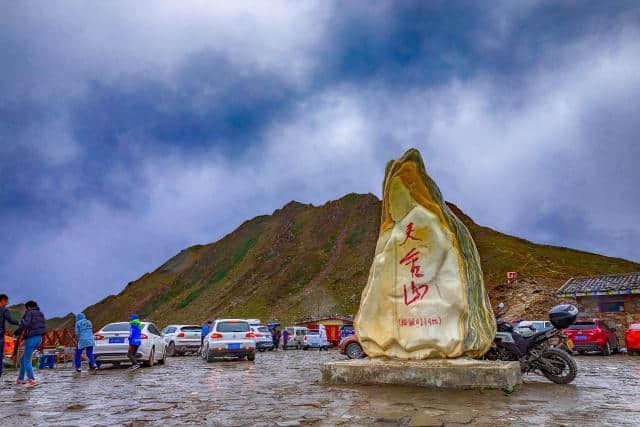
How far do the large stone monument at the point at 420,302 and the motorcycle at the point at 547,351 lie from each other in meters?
0.87

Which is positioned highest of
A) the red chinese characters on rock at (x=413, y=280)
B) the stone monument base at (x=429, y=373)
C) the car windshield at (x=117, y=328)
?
the red chinese characters on rock at (x=413, y=280)

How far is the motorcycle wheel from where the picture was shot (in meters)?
9.41

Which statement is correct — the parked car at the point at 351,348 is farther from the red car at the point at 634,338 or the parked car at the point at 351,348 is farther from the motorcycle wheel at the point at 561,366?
the red car at the point at 634,338

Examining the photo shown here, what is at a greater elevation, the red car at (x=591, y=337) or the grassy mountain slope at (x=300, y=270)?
the grassy mountain slope at (x=300, y=270)

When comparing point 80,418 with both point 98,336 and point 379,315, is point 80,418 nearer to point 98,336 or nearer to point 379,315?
point 379,315

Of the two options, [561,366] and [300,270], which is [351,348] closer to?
[561,366]

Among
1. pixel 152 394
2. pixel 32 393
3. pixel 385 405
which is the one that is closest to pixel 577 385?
pixel 385 405

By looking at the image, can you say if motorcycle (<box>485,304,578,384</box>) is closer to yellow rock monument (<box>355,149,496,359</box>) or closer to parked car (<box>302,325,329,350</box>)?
yellow rock monument (<box>355,149,496,359</box>)

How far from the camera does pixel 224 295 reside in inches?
3681

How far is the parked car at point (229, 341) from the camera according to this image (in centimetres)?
1791

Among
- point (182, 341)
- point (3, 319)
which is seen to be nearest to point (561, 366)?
point (3, 319)

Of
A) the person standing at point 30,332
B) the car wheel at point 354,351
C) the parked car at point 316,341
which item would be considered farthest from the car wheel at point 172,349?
the person standing at point 30,332

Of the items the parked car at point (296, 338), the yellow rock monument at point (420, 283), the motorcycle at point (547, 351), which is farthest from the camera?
the parked car at point (296, 338)

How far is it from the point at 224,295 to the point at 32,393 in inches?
3386
